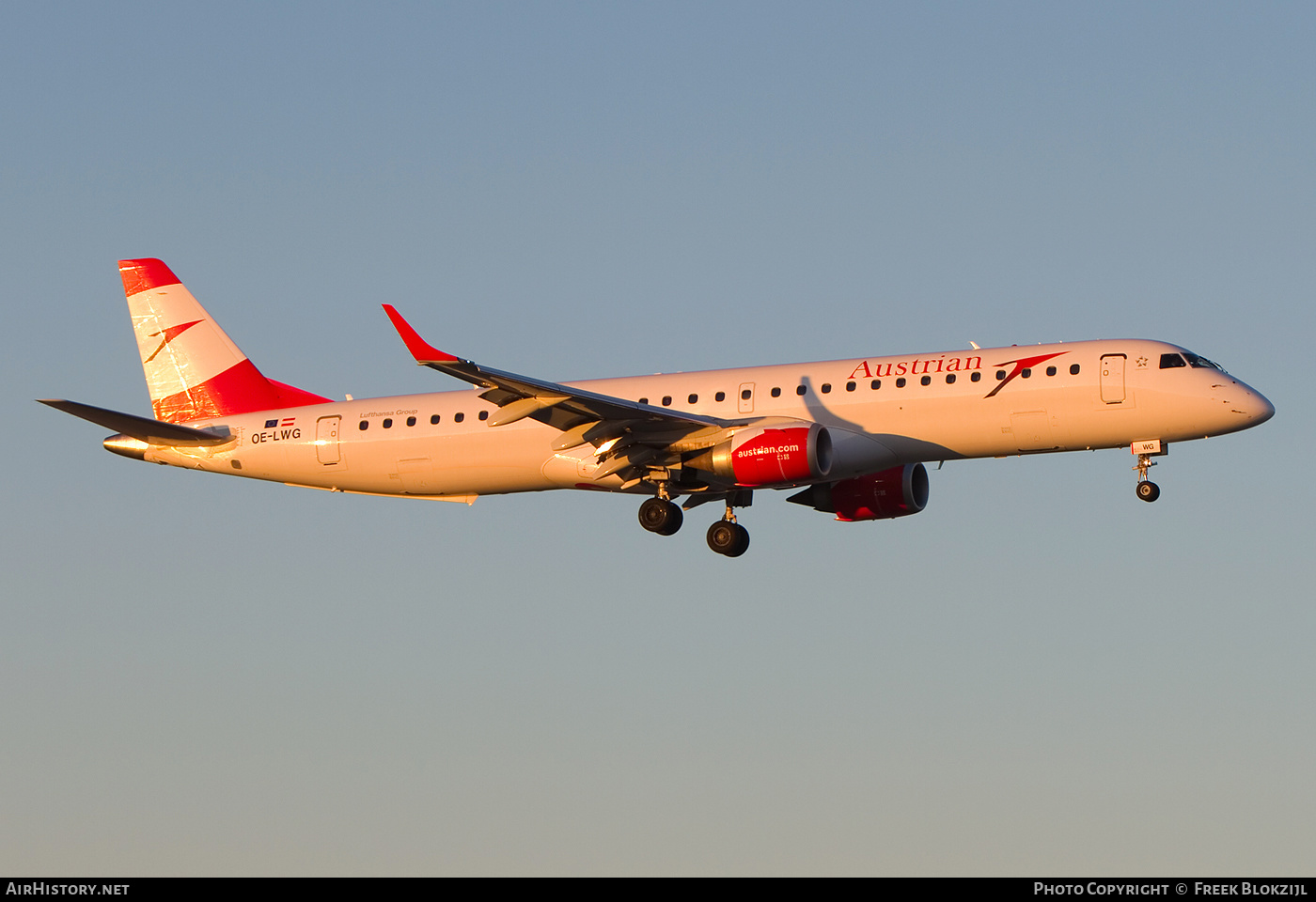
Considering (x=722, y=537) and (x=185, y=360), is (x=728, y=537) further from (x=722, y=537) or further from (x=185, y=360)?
(x=185, y=360)

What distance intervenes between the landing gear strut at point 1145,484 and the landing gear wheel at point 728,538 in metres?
10.4

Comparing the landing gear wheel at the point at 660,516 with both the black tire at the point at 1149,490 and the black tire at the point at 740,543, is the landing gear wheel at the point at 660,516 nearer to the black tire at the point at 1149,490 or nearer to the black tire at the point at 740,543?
the black tire at the point at 740,543

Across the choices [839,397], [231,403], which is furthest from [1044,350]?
[231,403]

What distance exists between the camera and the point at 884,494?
49.1m

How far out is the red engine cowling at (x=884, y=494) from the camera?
49000 mm

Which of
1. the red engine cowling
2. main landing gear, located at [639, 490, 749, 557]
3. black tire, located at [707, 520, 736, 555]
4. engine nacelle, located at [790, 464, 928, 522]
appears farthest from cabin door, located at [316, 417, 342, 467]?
the red engine cowling

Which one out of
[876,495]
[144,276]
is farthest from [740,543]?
[144,276]

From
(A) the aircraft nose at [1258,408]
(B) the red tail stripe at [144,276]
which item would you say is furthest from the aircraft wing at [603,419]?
(B) the red tail stripe at [144,276]

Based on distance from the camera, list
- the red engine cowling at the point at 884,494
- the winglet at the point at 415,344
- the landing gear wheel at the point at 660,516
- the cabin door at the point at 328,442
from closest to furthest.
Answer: the winglet at the point at 415,344, the landing gear wheel at the point at 660,516, the red engine cowling at the point at 884,494, the cabin door at the point at 328,442

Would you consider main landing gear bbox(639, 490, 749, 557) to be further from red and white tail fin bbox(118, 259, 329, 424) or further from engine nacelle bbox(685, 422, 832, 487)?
red and white tail fin bbox(118, 259, 329, 424)

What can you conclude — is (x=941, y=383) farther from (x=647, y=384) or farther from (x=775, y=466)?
(x=647, y=384)

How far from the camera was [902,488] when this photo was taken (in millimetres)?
48938

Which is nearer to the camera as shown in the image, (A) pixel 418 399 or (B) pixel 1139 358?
(B) pixel 1139 358

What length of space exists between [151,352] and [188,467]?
15.0 ft
